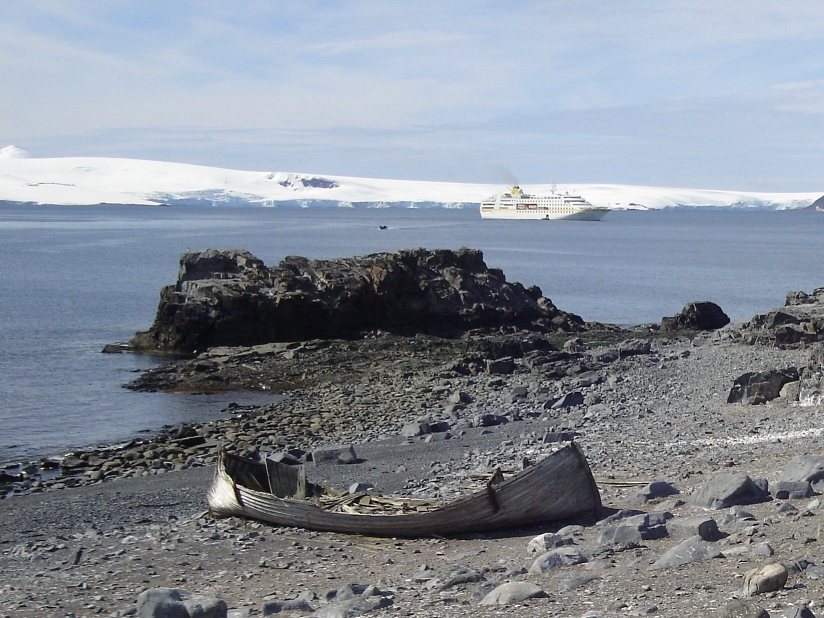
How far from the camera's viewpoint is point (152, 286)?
155 feet

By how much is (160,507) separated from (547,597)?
21.1 feet

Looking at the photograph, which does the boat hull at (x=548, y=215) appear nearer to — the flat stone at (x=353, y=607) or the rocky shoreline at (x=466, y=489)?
the rocky shoreline at (x=466, y=489)

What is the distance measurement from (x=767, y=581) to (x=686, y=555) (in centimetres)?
103

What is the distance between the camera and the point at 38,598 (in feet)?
26.0

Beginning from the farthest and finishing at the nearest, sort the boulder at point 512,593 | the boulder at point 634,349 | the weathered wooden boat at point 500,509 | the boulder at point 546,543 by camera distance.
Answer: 1. the boulder at point 634,349
2. the weathered wooden boat at point 500,509
3. the boulder at point 546,543
4. the boulder at point 512,593

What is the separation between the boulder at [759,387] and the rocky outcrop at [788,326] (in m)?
8.03

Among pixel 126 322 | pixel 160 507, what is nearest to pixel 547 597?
pixel 160 507

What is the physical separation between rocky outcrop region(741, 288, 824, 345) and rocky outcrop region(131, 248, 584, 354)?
6467 mm

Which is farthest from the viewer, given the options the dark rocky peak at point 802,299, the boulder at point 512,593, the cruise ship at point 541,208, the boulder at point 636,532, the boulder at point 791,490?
the cruise ship at point 541,208

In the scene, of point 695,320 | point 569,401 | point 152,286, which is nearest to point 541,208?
point 152,286

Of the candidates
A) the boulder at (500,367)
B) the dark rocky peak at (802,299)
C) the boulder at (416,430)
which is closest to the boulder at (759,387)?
the boulder at (416,430)

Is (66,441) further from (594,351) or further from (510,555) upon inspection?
(594,351)

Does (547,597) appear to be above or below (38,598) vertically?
above

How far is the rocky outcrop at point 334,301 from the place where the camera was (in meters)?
26.9
